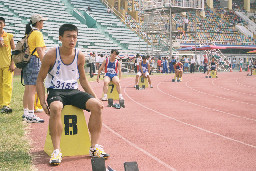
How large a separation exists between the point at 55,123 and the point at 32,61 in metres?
3.28

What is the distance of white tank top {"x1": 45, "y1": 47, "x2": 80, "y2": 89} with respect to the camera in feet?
18.3

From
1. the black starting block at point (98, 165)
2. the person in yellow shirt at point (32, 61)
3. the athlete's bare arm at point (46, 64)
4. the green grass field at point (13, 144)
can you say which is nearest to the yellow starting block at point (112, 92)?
the green grass field at point (13, 144)

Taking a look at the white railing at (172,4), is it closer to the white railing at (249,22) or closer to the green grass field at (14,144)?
the white railing at (249,22)

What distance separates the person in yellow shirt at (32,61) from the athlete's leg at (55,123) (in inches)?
111

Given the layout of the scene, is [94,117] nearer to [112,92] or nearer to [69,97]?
[69,97]

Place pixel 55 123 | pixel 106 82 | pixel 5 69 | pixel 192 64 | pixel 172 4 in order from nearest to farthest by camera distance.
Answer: pixel 55 123
pixel 5 69
pixel 106 82
pixel 172 4
pixel 192 64

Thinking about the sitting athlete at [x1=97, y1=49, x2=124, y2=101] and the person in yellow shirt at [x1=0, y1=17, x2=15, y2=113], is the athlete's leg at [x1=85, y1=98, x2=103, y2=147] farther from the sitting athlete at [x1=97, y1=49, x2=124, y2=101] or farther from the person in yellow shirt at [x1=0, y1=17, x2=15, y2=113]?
the sitting athlete at [x1=97, y1=49, x2=124, y2=101]

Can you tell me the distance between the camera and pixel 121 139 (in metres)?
7.07

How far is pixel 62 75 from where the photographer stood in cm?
566

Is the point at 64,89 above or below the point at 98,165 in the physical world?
above

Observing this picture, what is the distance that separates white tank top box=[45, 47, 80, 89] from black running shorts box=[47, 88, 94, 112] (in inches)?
3.0

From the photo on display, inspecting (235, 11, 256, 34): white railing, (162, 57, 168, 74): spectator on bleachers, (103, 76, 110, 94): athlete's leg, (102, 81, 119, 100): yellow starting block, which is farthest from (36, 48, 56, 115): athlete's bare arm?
(235, 11, 256, 34): white railing

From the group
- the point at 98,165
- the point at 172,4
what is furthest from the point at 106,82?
the point at 172,4

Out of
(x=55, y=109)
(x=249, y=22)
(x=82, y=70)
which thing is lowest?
(x=55, y=109)
